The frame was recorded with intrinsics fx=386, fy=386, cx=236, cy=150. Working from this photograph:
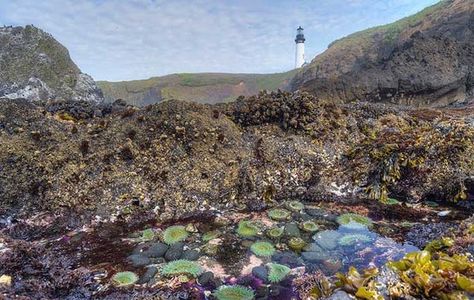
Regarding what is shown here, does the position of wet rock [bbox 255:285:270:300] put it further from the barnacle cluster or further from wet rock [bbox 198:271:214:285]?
the barnacle cluster

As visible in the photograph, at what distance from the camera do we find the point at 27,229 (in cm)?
599

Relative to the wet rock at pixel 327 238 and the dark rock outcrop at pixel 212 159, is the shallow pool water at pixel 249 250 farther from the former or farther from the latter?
the dark rock outcrop at pixel 212 159

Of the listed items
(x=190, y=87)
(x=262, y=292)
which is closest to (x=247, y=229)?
(x=262, y=292)

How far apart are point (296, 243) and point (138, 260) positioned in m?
2.07

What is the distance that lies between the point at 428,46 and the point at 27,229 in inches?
747

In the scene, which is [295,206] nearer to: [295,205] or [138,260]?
[295,205]

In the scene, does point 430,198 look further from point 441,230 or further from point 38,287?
point 38,287

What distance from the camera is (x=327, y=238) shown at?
209 inches

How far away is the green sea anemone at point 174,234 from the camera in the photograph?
5.37 meters

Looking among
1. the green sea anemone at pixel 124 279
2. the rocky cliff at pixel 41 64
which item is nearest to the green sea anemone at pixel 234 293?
the green sea anemone at pixel 124 279

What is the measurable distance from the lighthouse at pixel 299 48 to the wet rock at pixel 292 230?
242ft

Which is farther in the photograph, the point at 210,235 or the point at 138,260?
the point at 210,235

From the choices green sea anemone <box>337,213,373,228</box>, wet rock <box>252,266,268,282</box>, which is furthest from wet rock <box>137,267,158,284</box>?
green sea anemone <box>337,213,373,228</box>

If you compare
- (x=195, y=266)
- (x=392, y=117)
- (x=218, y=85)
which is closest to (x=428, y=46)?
(x=392, y=117)
